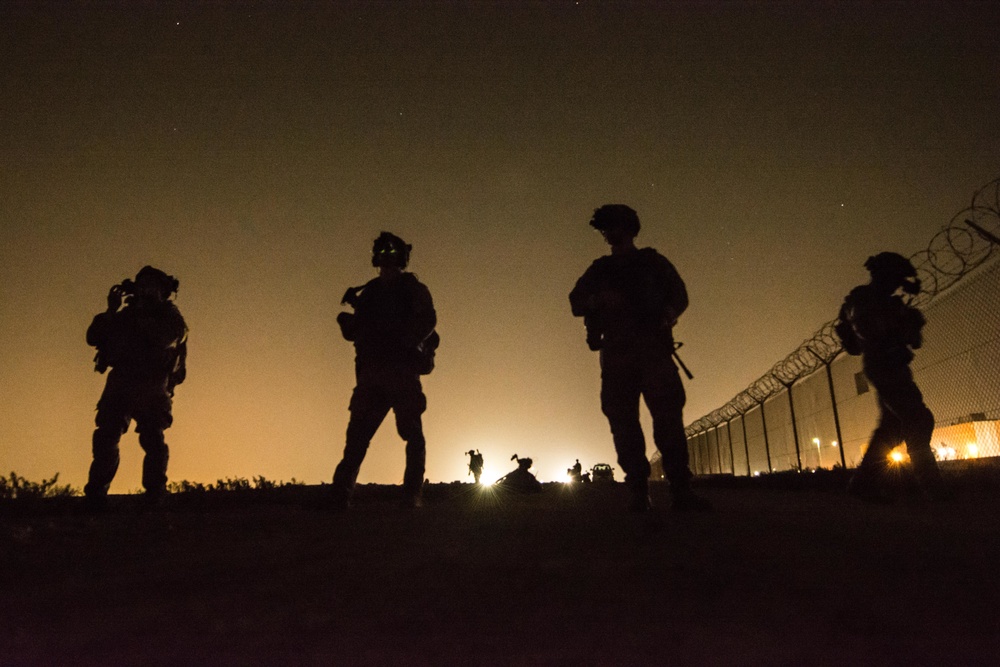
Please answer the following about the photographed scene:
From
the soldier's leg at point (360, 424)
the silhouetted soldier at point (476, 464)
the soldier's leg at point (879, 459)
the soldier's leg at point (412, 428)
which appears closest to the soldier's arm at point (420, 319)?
the soldier's leg at point (412, 428)

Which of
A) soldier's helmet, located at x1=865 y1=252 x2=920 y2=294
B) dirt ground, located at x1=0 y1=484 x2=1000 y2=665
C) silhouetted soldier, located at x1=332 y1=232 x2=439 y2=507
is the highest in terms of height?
soldier's helmet, located at x1=865 y1=252 x2=920 y2=294

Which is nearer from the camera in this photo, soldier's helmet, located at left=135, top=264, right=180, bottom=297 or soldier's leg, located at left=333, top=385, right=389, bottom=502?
soldier's leg, located at left=333, top=385, right=389, bottom=502

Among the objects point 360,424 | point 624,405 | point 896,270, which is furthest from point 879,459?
point 360,424

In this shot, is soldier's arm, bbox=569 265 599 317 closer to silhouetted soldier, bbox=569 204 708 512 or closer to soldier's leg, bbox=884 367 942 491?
silhouetted soldier, bbox=569 204 708 512

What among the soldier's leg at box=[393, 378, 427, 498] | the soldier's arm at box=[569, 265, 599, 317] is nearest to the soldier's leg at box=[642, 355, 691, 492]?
the soldier's arm at box=[569, 265, 599, 317]

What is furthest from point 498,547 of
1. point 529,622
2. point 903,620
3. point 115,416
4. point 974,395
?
point 974,395

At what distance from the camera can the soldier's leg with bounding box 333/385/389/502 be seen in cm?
447

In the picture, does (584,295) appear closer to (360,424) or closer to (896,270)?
(360,424)

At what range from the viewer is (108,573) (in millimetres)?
2221

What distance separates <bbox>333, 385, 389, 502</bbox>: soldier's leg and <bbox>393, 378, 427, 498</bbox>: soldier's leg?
0.41ft

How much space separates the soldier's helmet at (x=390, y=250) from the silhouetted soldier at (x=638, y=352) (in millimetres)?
1650

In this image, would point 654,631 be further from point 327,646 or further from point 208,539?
point 208,539

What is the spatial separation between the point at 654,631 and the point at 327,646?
26.1 inches

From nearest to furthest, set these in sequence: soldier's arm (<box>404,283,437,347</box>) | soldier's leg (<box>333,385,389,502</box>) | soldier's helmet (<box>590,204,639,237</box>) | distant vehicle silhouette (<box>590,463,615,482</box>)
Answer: soldier's helmet (<box>590,204,639,237</box>) < soldier's leg (<box>333,385,389,502</box>) < soldier's arm (<box>404,283,437,347</box>) < distant vehicle silhouette (<box>590,463,615,482</box>)
